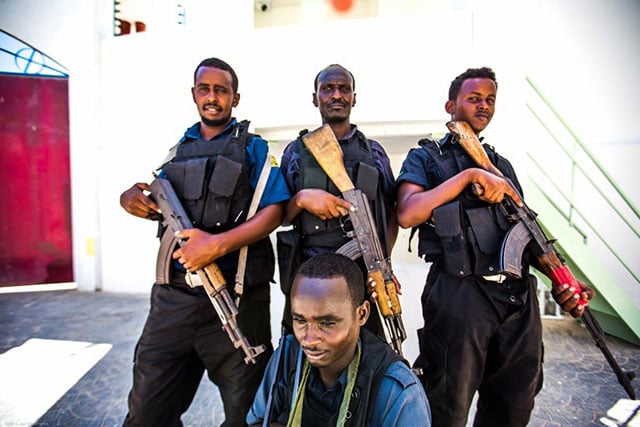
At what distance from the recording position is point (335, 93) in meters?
2.03

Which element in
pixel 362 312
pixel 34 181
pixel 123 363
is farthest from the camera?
pixel 34 181

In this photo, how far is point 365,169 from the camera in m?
2.00

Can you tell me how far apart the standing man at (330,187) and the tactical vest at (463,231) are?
10.8 inches

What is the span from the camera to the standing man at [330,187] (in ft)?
6.58

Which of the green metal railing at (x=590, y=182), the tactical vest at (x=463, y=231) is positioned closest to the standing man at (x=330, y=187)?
the tactical vest at (x=463, y=231)

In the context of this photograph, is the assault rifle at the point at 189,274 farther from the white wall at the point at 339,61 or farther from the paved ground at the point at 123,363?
the white wall at the point at 339,61

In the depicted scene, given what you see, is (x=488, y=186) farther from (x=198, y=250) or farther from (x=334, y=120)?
(x=198, y=250)

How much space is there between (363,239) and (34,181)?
5868mm

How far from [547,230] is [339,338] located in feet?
10.3

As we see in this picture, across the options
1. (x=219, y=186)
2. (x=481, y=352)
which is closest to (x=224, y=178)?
(x=219, y=186)

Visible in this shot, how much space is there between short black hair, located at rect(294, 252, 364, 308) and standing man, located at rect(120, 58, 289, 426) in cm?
56

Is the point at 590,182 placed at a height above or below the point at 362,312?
above

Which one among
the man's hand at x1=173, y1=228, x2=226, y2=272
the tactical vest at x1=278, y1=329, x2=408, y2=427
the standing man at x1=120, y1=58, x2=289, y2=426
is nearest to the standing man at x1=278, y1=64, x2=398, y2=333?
the standing man at x1=120, y1=58, x2=289, y2=426

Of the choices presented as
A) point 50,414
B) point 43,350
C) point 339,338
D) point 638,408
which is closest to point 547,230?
point 638,408
